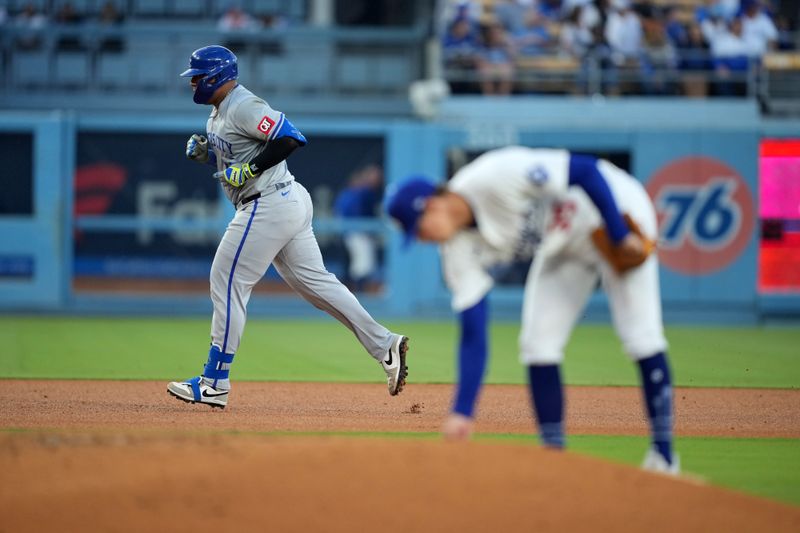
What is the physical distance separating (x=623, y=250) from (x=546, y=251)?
372mm

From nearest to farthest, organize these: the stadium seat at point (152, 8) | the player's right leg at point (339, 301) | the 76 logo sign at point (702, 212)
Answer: the player's right leg at point (339, 301) → the 76 logo sign at point (702, 212) → the stadium seat at point (152, 8)

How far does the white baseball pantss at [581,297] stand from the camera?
6.08m

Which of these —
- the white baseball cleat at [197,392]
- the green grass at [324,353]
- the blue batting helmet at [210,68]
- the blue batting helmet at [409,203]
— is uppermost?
the blue batting helmet at [210,68]

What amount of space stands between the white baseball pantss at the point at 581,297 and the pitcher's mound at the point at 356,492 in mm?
544

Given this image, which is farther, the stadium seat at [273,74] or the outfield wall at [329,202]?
the stadium seat at [273,74]

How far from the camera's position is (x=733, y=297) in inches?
819

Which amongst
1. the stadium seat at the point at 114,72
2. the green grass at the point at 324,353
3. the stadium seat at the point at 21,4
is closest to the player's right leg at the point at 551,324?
the green grass at the point at 324,353

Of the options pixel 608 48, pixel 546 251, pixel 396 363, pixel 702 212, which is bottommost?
pixel 702 212

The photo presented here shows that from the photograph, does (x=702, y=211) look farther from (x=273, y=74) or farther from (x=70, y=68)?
(x=70, y=68)

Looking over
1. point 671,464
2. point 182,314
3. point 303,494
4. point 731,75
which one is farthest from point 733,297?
point 303,494

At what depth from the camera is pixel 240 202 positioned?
29.9 feet

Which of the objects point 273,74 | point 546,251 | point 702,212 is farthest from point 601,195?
point 273,74

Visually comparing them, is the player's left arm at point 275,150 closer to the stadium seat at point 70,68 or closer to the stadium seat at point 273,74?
the stadium seat at point 273,74

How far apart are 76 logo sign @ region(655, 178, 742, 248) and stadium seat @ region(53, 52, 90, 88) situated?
9.99 meters
